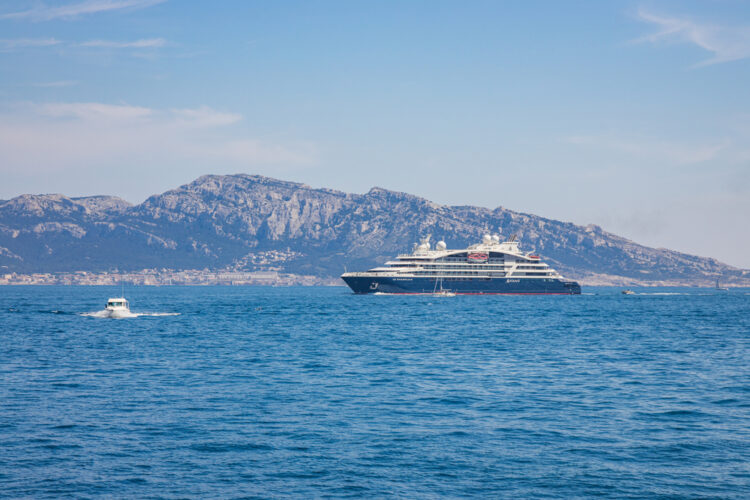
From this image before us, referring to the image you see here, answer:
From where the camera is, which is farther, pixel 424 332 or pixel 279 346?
pixel 424 332

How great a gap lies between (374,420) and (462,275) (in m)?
158

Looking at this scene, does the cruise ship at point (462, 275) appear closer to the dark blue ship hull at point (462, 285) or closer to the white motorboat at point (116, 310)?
the dark blue ship hull at point (462, 285)

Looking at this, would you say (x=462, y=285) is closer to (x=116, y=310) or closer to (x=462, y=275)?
(x=462, y=275)

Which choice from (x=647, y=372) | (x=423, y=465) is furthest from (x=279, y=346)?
(x=423, y=465)

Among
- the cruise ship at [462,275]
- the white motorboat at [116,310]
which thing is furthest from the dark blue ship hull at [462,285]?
the white motorboat at [116,310]

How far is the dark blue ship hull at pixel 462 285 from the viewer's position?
176 metres

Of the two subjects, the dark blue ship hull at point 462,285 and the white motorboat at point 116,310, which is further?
the dark blue ship hull at point 462,285

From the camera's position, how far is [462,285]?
18525cm

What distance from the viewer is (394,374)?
140 ft

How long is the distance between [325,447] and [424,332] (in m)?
49.5

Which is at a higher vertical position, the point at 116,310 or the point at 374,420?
the point at 374,420

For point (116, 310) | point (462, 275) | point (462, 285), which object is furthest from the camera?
point (462, 275)

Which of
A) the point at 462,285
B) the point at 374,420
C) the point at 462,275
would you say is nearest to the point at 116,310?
the point at 374,420

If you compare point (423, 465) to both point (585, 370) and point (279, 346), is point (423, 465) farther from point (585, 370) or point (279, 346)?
point (279, 346)
